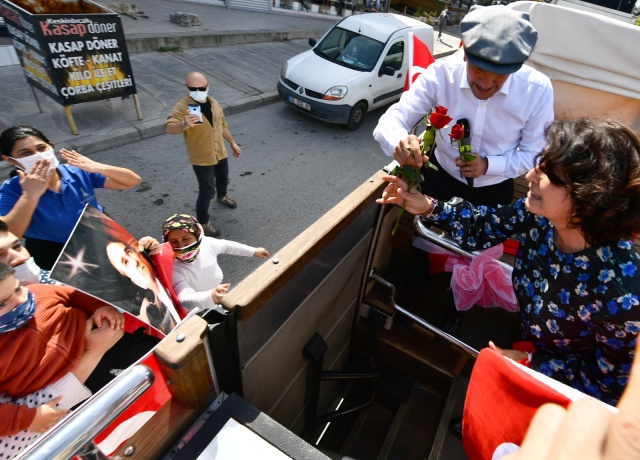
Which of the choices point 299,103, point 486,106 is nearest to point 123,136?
point 299,103

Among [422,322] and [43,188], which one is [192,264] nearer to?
[43,188]

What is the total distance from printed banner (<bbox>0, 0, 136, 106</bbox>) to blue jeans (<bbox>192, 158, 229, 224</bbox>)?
9.26 ft

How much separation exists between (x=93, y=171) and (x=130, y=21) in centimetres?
948

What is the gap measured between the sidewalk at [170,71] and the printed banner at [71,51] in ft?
1.77

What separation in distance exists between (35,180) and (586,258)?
2.64 m

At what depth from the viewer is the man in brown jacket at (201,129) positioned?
3572 millimetres

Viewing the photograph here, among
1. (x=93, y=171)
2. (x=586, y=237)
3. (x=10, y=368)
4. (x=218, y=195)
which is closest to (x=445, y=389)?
(x=586, y=237)

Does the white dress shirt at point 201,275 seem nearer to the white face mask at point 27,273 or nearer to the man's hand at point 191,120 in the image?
the white face mask at point 27,273

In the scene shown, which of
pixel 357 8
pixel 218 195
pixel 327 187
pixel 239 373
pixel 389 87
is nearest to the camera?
pixel 239 373

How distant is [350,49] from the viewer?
7.69m

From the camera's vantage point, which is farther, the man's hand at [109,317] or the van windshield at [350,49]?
the van windshield at [350,49]

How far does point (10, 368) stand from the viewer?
1303 millimetres

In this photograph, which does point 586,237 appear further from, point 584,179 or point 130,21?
point 130,21

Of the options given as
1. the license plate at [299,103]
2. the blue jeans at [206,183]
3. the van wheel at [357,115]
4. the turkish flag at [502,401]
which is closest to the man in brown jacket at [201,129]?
the blue jeans at [206,183]
